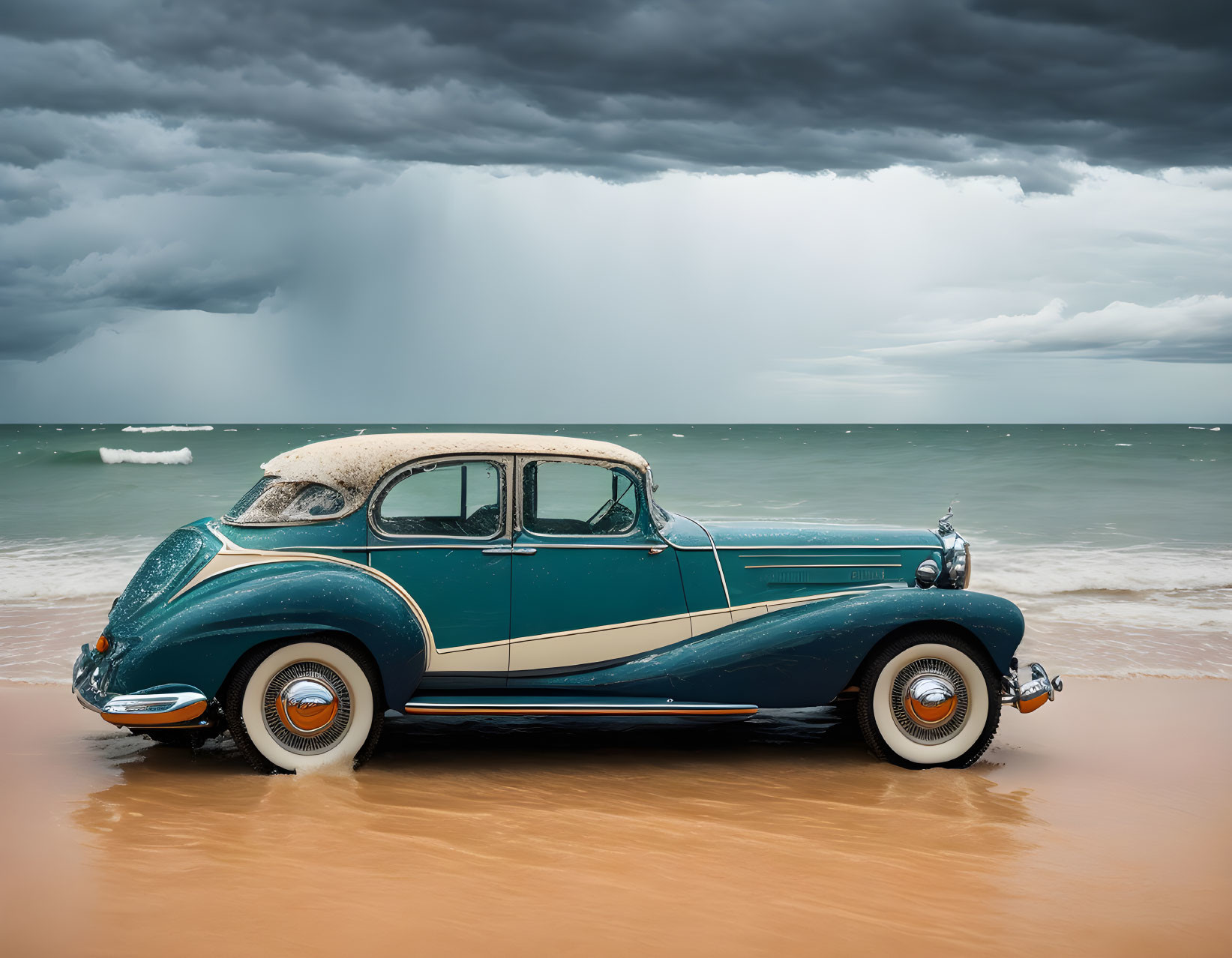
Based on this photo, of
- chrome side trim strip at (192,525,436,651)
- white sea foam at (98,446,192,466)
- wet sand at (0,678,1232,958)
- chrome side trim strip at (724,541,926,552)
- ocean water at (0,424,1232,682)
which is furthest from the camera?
white sea foam at (98,446,192,466)

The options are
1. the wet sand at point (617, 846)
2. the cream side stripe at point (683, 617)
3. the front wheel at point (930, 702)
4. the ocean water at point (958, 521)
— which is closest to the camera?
the wet sand at point (617, 846)

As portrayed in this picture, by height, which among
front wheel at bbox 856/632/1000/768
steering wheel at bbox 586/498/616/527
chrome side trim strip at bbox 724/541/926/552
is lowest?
front wheel at bbox 856/632/1000/768

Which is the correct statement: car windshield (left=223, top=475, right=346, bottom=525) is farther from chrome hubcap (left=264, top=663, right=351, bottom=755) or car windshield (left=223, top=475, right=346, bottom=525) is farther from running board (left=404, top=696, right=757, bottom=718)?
running board (left=404, top=696, right=757, bottom=718)

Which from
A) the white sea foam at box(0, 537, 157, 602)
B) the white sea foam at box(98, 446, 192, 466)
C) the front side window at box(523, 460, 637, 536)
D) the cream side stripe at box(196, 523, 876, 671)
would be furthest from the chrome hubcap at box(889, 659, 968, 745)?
the white sea foam at box(98, 446, 192, 466)

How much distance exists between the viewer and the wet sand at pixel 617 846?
3.60 metres

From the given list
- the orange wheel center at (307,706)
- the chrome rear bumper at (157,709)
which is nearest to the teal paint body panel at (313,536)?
the orange wheel center at (307,706)

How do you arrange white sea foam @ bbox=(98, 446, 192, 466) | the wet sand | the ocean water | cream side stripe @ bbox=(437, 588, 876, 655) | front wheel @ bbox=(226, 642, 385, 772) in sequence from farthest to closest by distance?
white sea foam @ bbox=(98, 446, 192, 466)
the ocean water
cream side stripe @ bbox=(437, 588, 876, 655)
front wheel @ bbox=(226, 642, 385, 772)
the wet sand

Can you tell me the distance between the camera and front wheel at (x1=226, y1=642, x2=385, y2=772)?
519 cm

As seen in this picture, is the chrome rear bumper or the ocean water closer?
the chrome rear bumper

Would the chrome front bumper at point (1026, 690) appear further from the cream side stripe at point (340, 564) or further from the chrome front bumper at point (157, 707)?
the chrome front bumper at point (157, 707)

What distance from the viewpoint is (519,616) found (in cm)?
544

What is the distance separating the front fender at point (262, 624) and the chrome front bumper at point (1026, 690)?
3.06 meters

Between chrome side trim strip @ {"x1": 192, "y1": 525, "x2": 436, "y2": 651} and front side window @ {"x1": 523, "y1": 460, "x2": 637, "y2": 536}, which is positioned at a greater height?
front side window @ {"x1": 523, "y1": 460, "x2": 637, "y2": 536}

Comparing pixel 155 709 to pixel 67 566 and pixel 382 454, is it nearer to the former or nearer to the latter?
pixel 382 454
